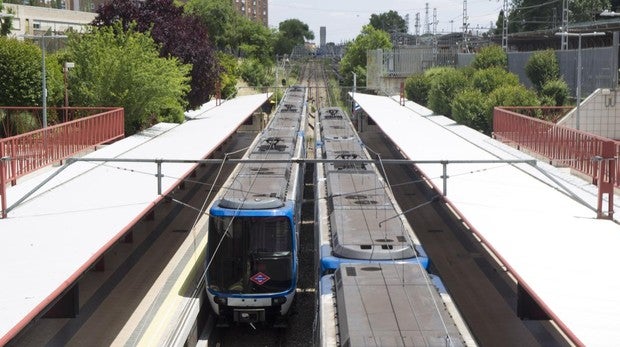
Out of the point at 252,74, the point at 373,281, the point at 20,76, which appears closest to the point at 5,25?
the point at 20,76

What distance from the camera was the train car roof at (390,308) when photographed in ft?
30.5

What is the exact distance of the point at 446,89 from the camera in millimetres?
44906

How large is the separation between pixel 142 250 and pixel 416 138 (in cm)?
1119

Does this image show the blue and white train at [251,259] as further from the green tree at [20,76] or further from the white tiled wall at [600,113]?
the white tiled wall at [600,113]

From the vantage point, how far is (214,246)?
50.8ft

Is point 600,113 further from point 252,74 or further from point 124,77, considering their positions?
point 252,74

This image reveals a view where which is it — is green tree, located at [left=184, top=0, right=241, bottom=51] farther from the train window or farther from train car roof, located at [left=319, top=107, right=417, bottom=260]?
the train window

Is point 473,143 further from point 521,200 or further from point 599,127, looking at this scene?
point 521,200

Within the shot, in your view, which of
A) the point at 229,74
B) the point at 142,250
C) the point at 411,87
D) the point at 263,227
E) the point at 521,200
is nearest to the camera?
the point at 263,227

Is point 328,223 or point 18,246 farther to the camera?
point 328,223

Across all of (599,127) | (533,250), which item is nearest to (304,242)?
(533,250)

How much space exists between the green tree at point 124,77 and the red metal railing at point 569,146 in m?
12.6

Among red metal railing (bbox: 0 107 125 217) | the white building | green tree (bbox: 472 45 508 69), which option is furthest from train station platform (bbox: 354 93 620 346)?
the white building

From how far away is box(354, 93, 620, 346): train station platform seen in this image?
10.1 meters
